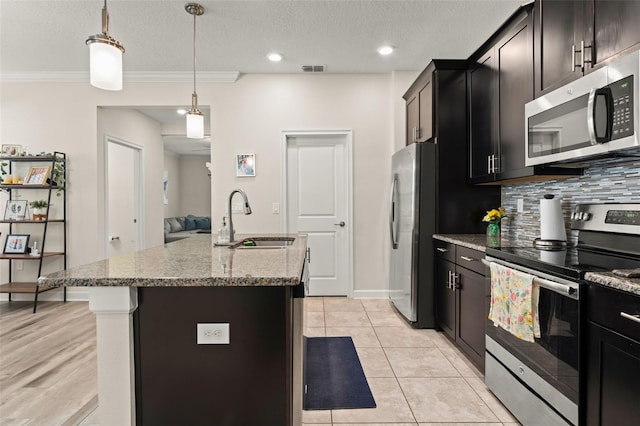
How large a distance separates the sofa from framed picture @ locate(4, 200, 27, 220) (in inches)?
117

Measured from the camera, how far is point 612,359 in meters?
1.30

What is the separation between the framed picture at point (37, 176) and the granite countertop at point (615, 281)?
505cm

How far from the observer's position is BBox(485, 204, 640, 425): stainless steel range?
149 cm

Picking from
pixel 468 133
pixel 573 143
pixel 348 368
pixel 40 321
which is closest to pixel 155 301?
pixel 348 368

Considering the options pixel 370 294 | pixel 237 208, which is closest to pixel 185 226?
pixel 237 208

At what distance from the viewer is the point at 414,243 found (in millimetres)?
3361

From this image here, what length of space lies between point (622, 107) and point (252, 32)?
9.51 feet

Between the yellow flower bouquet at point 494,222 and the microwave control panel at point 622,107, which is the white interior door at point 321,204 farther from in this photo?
the microwave control panel at point 622,107

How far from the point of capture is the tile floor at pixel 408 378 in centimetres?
197

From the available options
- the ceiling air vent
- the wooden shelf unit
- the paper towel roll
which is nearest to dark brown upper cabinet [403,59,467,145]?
the ceiling air vent

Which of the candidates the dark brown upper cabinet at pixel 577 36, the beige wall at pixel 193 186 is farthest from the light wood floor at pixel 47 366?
the beige wall at pixel 193 186

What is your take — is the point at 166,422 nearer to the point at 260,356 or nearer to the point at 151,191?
the point at 260,356

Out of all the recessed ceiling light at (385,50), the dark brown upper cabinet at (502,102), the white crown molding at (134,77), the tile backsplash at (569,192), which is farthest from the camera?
the white crown molding at (134,77)

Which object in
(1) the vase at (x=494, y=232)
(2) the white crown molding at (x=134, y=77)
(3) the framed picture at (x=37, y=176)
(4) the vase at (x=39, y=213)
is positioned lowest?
(1) the vase at (x=494, y=232)
